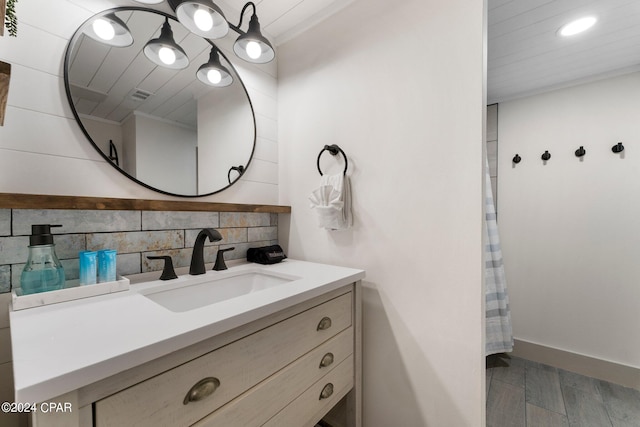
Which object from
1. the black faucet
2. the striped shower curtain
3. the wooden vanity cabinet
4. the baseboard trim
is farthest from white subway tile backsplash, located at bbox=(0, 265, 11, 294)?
the baseboard trim

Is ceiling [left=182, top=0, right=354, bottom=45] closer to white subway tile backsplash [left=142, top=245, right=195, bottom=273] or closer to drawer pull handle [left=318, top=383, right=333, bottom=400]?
white subway tile backsplash [left=142, top=245, right=195, bottom=273]

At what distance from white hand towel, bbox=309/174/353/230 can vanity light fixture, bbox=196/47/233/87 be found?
771 millimetres

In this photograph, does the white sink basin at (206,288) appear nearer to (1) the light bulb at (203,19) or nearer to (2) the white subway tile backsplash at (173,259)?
(2) the white subway tile backsplash at (173,259)

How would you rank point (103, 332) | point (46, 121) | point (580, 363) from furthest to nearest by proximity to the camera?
point (580, 363) → point (46, 121) → point (103, 332)

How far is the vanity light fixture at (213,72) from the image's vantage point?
1.31 meters

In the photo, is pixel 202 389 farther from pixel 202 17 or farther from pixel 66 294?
pixel 202 17

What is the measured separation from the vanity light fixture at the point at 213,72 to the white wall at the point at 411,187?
1.61 ft

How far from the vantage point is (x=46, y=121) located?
34.4 inches

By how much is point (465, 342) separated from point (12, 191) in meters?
1.66

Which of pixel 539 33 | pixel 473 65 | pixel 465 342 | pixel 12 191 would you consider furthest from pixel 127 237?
pixel 539 33

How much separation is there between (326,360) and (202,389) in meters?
0.50

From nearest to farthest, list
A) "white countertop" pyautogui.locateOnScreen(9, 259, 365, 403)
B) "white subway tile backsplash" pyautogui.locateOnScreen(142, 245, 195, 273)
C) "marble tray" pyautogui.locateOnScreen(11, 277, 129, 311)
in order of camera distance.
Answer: "white countertop" pyautogui.locateOnScreen(9, 259, 365, 403)
"marble tray" pyautogui.locateOnScreen(11, 277, 129, 311)
"white subway tile backsplash" pyautogui.locateOnScreen(142, 245, 195, 273)

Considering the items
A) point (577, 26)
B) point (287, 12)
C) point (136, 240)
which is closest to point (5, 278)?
point (136, 240)

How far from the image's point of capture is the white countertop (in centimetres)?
42
